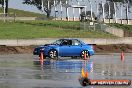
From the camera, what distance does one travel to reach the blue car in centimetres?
3728

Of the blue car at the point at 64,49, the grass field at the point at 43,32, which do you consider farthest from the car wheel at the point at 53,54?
the grass field at the point at 43,32

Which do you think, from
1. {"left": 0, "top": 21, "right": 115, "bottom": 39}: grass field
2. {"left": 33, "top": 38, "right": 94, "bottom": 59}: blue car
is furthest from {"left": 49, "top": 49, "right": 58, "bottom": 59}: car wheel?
{"left": 0, "top": 21, "right": 115, "bottom": 39}: grass field

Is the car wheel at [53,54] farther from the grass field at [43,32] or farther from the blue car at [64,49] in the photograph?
the grass field at [43,32]

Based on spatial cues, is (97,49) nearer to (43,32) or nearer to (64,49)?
(43,32)

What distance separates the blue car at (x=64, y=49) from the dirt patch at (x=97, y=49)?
11600 millimetres

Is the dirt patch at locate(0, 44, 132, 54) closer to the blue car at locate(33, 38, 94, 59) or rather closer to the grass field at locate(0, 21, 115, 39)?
the grass field at locate(0, 21, 115, 39)

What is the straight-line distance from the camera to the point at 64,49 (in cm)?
3772

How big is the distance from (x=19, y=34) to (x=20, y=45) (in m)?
6.60

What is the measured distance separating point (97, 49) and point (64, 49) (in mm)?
18172

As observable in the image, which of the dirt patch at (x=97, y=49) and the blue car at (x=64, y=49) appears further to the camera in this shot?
the dirt patch at (x=97, y=49)

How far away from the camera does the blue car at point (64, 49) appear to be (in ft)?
122

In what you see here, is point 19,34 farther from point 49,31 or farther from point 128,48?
point 128,48

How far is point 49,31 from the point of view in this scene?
62.3 m

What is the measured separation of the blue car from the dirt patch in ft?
38.1
